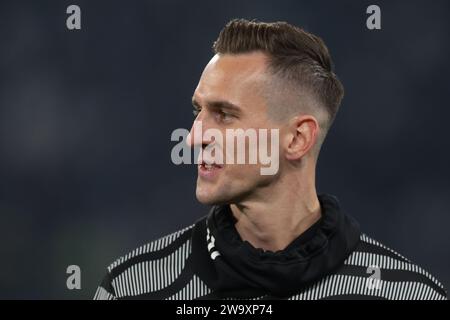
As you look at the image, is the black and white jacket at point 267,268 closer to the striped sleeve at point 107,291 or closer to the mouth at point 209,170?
the striped sleeve at point 107,291

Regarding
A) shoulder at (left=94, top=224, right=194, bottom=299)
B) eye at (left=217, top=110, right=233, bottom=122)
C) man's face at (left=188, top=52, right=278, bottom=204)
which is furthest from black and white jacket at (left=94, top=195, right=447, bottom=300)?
eye at (left=217, top=110, right=233, bottom=122)

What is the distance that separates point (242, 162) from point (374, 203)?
1.42 metres

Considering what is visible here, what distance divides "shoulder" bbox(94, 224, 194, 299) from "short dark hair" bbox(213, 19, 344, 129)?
458 mm

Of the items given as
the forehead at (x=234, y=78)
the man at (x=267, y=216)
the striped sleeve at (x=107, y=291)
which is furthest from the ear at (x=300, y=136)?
the striped sleeve at (x=107, y=291)

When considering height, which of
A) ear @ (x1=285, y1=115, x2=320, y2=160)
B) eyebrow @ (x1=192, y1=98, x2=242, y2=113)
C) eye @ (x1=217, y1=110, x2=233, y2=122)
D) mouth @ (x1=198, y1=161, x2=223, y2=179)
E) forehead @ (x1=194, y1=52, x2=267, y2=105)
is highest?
forehead @ (x1=194, y1=52, x2=267, y2=105)

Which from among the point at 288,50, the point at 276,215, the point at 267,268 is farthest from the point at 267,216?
the point at 288,50

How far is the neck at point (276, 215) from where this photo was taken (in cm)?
216

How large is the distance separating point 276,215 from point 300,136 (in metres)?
0.20

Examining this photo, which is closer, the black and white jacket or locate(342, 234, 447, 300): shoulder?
the black and white jacket

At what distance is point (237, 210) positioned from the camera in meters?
2.20

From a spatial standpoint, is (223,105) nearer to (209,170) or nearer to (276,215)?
(209,170)

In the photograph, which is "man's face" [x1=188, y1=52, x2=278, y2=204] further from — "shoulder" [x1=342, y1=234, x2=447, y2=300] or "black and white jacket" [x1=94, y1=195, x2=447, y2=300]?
"shoulder" [x1=342, y1=234, x2=447, y2=300]

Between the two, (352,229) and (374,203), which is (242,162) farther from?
(374,203)

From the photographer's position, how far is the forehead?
2.11m
